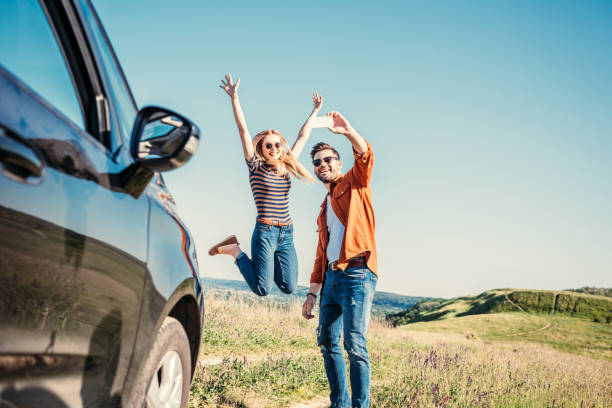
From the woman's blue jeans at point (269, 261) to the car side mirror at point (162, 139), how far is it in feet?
10.9

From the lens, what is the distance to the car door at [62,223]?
1070mm

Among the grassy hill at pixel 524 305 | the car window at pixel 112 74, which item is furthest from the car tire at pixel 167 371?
the grassy hill at pixel 524 305

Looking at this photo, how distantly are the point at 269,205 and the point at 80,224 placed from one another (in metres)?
3.67

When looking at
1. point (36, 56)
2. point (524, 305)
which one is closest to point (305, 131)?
point (36, 56)

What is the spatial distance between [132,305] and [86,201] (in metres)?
0.45

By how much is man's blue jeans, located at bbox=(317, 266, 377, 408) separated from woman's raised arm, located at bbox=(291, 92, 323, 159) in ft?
5.57

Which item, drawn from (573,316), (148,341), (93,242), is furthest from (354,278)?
(573,316)

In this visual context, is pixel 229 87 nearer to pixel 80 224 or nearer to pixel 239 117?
pixel 239 117

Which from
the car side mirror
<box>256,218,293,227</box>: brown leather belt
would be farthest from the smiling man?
the car side mirror

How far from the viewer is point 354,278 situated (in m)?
3.96

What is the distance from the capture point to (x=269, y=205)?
4.99 m

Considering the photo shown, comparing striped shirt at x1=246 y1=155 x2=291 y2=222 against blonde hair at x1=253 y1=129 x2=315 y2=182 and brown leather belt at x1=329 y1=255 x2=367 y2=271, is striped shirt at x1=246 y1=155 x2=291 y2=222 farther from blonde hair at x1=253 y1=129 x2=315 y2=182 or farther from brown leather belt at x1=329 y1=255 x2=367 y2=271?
brown leather belt at x1=329 y1=255 x2=367 y2=271

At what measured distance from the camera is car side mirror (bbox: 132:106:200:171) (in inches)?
61.9

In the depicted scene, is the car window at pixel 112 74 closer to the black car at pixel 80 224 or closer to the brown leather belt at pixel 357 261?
the black car at pixel 80 224
